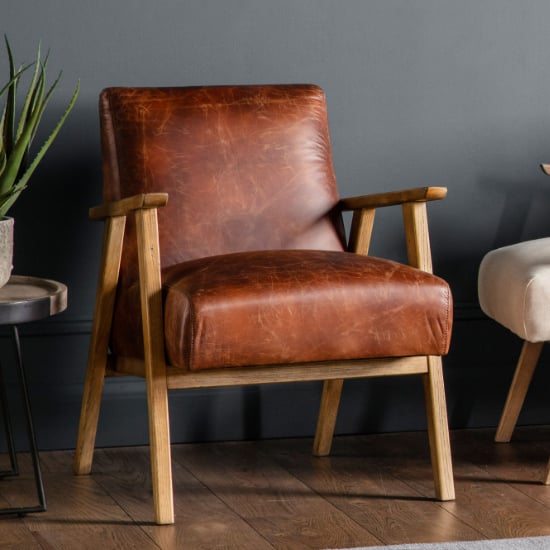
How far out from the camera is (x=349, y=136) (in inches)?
101

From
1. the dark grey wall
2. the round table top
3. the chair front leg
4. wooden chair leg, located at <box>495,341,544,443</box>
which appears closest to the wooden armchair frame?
the chair front leg

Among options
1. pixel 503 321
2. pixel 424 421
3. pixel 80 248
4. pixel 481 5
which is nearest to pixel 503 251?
pixel 503 321

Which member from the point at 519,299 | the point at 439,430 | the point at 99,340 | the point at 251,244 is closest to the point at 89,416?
the point at 99,340

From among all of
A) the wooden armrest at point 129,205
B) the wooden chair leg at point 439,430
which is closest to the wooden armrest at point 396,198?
the wooden chair leg at point 439,430

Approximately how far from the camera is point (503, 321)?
2.20 m

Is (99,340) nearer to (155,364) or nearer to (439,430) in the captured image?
(155,364)

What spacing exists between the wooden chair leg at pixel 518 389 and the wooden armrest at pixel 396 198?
0.51m

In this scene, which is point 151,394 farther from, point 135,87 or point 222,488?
point 135,87

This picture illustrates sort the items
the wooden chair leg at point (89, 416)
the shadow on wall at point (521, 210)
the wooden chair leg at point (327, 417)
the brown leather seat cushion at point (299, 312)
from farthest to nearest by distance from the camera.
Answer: the shadow on wall at point (521, 210)
the wooden chair leg at point (327, 417)
the wooden chair leg at point (89, 416)
the brown leather seat cushion at point (299, 312)

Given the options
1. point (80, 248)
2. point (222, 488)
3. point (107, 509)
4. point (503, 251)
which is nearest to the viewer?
point (107, 509)

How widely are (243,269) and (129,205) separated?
0.77 ft

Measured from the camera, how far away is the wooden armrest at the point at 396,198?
2.01 m

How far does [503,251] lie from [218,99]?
68 centimetres

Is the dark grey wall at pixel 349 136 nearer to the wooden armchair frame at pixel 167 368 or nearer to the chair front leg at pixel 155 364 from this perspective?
the wooden armchair frame at pixel 167 368
